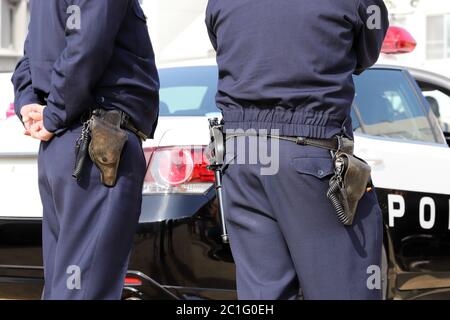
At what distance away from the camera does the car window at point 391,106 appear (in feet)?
15.1

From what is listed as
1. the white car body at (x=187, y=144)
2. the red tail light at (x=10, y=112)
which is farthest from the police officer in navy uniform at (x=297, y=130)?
the red tail light at (x=10, y=112)

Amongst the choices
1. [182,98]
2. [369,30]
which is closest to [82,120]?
[369,30]

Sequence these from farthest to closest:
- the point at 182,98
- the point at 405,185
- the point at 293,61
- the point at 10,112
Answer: the point at 182,98 < the point at 405,185 < the point at 10,112 < the point at 293,61

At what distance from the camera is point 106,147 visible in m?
2.88

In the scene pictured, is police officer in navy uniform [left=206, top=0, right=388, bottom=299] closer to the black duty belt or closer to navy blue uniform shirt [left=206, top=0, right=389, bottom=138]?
navy blue uniform shirt [left=206, top=0, right=389, bottom=138]

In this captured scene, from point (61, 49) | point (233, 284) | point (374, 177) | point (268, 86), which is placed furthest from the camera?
point (374, 177)

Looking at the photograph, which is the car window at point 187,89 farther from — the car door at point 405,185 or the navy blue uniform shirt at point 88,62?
the navy blue uniform shirt at point 88,62

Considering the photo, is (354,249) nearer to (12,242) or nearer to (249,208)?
(249,208)

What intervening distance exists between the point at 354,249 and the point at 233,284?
1.12 m

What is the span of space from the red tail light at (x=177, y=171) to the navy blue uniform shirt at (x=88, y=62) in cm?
59

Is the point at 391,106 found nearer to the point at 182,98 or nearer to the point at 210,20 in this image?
the point at 182,98

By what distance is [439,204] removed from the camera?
175 inches

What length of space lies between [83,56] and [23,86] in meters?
0.50
